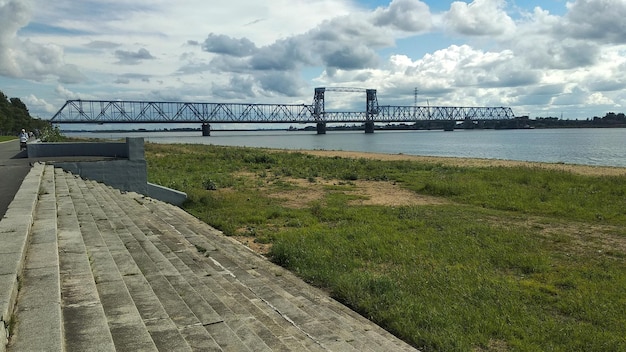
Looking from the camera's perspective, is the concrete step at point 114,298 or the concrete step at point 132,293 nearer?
the concrete step at point 114,298

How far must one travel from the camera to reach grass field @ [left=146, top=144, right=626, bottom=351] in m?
6.01

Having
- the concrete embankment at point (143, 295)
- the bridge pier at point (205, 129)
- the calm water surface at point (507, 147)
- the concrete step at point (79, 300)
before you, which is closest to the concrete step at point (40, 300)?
the concrete embankment at point (143, 295)

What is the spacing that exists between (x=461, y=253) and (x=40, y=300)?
7.70 m

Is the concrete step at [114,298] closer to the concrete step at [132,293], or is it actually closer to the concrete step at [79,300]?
the concrete step at [132,293]

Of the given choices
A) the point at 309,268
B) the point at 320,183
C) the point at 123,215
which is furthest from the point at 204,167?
the point at 309,268

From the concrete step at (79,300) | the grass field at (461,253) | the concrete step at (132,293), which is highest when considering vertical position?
the concrete step at (79,300)

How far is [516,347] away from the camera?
5.49 meters

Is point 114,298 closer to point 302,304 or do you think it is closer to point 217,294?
point 217,294

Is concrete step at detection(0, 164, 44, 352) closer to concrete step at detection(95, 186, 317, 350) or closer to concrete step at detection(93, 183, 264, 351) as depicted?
concrete step at detection(93, 183, 264, 351)

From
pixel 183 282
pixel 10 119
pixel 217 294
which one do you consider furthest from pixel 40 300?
pixel 10 119

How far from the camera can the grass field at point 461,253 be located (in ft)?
19.7

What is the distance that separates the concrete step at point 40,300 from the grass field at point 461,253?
3.88 m

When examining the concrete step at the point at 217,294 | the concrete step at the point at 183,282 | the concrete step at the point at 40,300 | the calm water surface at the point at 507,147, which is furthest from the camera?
the calm water surface at the point at 507,147

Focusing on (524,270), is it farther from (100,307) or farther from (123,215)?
(123,215)
